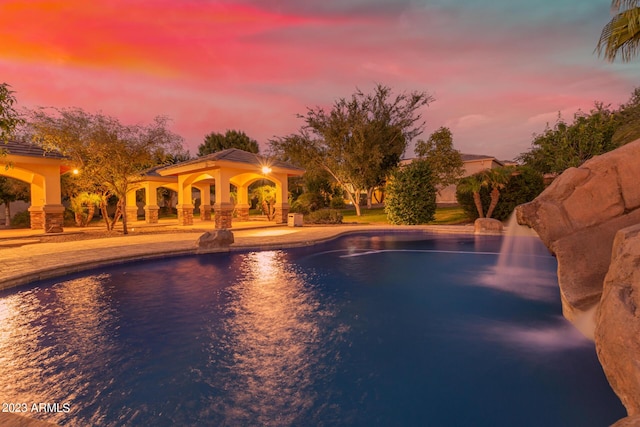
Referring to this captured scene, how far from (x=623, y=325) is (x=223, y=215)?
67.9 feet

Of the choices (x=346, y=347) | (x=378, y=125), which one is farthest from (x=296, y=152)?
(x=346, y=347)

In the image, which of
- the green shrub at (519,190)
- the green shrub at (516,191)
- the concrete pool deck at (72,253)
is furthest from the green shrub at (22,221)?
the green shrub at (519,190)

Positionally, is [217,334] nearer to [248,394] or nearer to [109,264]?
[248,394]

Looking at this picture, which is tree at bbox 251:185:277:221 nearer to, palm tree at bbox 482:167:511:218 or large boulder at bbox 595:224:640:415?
palm tree at bbox 482:167:511:218

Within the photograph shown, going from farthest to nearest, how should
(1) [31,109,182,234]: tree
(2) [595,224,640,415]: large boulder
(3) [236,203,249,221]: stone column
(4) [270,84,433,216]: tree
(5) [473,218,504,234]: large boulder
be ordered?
(4) [270,84,433,216]: tree, (3) [236,203,249,221]: stone column, (5) [473,218,504,234]: large boulder, (1) [31,109,182,234]: tree, (2) [595,224,640,415]: large boulder

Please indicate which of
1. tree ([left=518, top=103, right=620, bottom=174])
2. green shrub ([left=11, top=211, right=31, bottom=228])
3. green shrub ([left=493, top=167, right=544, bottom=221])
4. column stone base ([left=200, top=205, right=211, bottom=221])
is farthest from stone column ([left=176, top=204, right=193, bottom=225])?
tree ([left=518, top=103, right=620, bottom=174])

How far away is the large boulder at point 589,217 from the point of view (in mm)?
5090

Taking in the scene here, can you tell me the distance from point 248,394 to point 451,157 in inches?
1139

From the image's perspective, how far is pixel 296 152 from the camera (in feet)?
110

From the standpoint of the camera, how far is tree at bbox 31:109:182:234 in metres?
16.6

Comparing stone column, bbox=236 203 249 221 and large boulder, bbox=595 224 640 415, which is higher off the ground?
stone column, bbox=236 203 249 221

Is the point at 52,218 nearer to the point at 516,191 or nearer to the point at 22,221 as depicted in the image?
the point at 22,221

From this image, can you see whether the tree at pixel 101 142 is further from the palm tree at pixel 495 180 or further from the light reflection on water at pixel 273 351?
the palm tree at pixel 495 180

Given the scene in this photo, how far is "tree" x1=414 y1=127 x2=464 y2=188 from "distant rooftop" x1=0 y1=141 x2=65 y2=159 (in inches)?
1088
